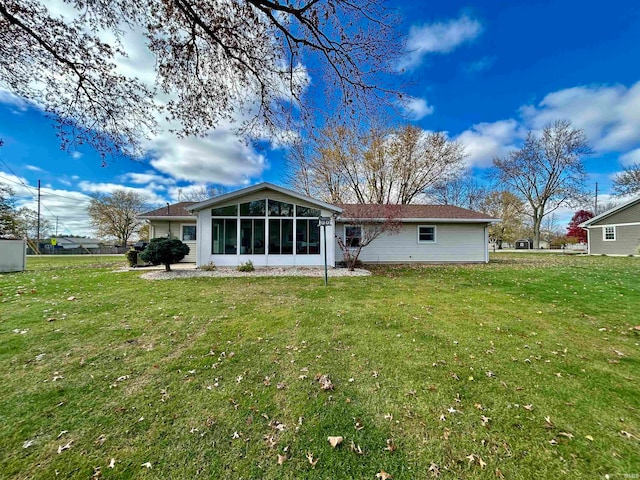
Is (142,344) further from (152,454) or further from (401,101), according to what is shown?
(401,101)

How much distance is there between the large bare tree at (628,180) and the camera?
24.0 metres

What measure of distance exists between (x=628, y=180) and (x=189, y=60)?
119 feet

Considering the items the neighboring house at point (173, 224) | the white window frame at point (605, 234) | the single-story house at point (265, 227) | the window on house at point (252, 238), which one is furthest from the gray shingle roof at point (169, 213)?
the white window frame at point (605, 234)

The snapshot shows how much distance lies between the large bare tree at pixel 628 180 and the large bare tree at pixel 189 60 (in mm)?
33647

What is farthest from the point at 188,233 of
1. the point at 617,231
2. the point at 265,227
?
the point at 617,231

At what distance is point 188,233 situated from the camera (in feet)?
53.8

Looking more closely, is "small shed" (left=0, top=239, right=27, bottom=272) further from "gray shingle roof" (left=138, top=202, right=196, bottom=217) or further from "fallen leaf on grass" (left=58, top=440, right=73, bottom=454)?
"fallen leaf on grass" (left=58, top=440, right=73, bottom=454)

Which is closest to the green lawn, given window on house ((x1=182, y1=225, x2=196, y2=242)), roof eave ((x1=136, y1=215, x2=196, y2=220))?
roof eave ((x1=136, y1=215, x2=196, y2=220))

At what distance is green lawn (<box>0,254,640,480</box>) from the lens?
200cm

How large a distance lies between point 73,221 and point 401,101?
184 ft

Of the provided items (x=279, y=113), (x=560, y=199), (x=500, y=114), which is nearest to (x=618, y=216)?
(x=500, y=114)

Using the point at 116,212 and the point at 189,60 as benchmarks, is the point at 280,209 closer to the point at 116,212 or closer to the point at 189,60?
the point at 189,60

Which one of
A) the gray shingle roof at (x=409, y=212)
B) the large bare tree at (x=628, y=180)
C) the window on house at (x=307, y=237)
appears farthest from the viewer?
the large bare tree at (x=628, y=180)

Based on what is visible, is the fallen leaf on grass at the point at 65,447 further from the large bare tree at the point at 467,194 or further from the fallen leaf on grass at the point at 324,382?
the large bare tree at the point at 467,194
